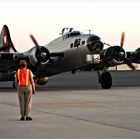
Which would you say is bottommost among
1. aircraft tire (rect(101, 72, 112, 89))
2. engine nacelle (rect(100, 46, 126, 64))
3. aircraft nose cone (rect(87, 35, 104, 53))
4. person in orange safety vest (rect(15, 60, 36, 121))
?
aircraft tire (rect(101, 72, 112, 89))

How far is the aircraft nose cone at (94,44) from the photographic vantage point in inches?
1033

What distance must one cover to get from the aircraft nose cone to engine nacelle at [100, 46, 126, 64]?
43cm

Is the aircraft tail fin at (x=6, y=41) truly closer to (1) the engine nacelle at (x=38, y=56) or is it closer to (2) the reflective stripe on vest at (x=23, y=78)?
(1) the engine nacelle at (x=38, y=56)

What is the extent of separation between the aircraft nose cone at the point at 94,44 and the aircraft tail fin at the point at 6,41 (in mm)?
12857

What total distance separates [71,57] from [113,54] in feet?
10.3

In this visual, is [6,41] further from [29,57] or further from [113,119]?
[113,119]

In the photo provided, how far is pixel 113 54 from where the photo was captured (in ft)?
87.2

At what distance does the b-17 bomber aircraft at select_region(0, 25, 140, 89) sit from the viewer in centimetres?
2656

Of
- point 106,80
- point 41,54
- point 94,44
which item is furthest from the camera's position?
point 106,80

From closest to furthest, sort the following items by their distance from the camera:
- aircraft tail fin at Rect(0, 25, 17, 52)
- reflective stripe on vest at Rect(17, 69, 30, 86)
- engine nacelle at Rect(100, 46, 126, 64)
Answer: reflective stripe on vest at Rect(17, 69, 30, 86)
engine nacelle at Rect(100, 46, 126, 64)
aircraft tail fin at Rect(0, 25, 17, 52)

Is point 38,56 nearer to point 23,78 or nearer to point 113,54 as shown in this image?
point 113,54

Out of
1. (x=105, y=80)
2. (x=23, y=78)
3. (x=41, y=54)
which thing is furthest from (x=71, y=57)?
(x=23, y=78)

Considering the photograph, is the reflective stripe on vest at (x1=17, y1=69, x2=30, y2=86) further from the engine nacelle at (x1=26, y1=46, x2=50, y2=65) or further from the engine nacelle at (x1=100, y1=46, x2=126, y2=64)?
the engine nacelle at (x1=26, y1=46, x2=50, y2=65)

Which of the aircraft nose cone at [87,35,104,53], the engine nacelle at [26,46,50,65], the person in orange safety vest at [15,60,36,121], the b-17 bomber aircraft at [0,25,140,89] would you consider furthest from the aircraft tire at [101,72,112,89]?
the person in orange safety vest at [15,60,36,121]
